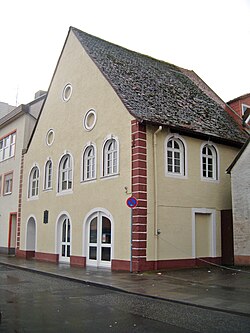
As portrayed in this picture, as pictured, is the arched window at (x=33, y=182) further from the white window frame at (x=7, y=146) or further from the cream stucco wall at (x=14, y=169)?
the white window frame at (x=7, y=146)

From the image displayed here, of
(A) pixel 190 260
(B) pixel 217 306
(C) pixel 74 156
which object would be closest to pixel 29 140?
(C) pixel 74 156

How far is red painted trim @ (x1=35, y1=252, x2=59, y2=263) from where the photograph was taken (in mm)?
21695

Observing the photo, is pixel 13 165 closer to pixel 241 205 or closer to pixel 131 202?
pixel 131 202

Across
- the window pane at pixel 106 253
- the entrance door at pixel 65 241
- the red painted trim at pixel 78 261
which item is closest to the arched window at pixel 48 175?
the entrance door at pixel 65 241

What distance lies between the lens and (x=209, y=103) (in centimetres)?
2277

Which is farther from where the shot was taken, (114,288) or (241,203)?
(241,203)

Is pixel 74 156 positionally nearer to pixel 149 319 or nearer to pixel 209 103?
pixel 209 103

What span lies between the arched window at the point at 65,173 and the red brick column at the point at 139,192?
5.76 meters

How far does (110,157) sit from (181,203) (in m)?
3.72

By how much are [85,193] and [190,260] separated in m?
5.72

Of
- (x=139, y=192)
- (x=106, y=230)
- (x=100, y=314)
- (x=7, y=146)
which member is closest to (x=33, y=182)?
(x=7, y=146)

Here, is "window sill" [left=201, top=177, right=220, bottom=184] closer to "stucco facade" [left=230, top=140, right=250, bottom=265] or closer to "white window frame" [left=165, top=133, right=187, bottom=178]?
"stucco facade" [left=230, top=140, right=250, bottom=265]

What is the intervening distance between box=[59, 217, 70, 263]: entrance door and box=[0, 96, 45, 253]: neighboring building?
687cm

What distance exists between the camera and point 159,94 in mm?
19781
